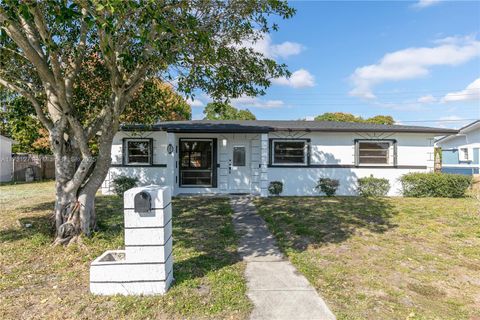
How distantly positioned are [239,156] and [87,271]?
339 inches

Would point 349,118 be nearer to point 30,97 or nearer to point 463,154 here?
point 463,154

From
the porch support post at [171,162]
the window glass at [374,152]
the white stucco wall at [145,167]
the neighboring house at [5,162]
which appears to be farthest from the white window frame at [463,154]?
the neighboring house at [5,162]

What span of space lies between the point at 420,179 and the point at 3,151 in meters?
22.3

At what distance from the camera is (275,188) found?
482 inches

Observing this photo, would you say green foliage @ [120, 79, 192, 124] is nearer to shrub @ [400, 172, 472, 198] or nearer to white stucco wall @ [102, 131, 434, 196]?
white stucco wall @ [102, 131, 434, 196]

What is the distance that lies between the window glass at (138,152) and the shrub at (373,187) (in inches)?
346

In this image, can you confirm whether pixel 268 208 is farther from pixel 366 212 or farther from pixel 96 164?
pixel 96 164

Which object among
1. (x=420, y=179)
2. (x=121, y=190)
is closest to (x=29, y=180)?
(x=121, y=190)

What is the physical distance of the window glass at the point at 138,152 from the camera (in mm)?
12469

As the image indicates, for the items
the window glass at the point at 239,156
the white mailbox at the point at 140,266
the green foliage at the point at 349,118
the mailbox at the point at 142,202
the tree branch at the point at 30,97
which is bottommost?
the white mailbox at the point at 140,266

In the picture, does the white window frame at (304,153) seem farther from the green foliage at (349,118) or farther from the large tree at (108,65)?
the green foliage at (349,118)

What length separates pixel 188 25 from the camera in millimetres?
4621

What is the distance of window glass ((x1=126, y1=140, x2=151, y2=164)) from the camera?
1247cm

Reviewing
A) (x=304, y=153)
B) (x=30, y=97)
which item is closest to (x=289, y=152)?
(x=304, y=153)
